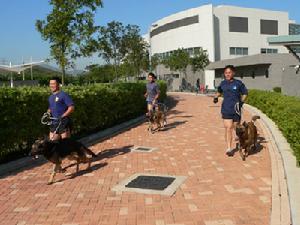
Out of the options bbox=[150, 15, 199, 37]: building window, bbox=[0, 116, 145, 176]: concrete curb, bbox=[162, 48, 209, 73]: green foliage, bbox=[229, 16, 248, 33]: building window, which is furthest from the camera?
bbox=[150, 15, 199, 37]: building window

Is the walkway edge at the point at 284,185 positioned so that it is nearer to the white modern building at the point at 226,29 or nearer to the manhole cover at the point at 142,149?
the manhole cover at the point at 142,149

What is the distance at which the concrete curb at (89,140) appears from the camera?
763 cm

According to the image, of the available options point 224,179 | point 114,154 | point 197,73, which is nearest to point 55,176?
point 114,154

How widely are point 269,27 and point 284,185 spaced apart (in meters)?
64.3

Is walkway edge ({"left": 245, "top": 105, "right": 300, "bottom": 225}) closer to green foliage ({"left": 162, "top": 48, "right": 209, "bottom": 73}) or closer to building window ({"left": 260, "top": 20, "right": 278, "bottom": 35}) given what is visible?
green foliage ({"left": 162, "top": 48, "right": 209, "bottom": 73})

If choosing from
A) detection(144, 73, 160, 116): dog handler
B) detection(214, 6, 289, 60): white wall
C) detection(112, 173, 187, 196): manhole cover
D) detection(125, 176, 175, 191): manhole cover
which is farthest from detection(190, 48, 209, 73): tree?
detection(125, 176, 175, 191): manhole cover

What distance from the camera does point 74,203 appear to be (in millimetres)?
5617

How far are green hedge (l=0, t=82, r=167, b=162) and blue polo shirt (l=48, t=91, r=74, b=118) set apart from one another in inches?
50.5

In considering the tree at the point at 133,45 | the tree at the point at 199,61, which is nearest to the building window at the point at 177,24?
the tree at the point at 199,61

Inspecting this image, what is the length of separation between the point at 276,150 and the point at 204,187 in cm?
303

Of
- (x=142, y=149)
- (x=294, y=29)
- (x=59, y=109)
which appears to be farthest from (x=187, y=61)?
(x=59, y=109)

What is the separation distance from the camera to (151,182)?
6.55m

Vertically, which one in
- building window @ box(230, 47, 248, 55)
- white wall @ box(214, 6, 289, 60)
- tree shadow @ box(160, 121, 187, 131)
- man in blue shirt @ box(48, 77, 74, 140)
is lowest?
tree shadow @ box(160, 121, 187, 131)

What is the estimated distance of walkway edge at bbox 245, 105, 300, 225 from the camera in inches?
185
